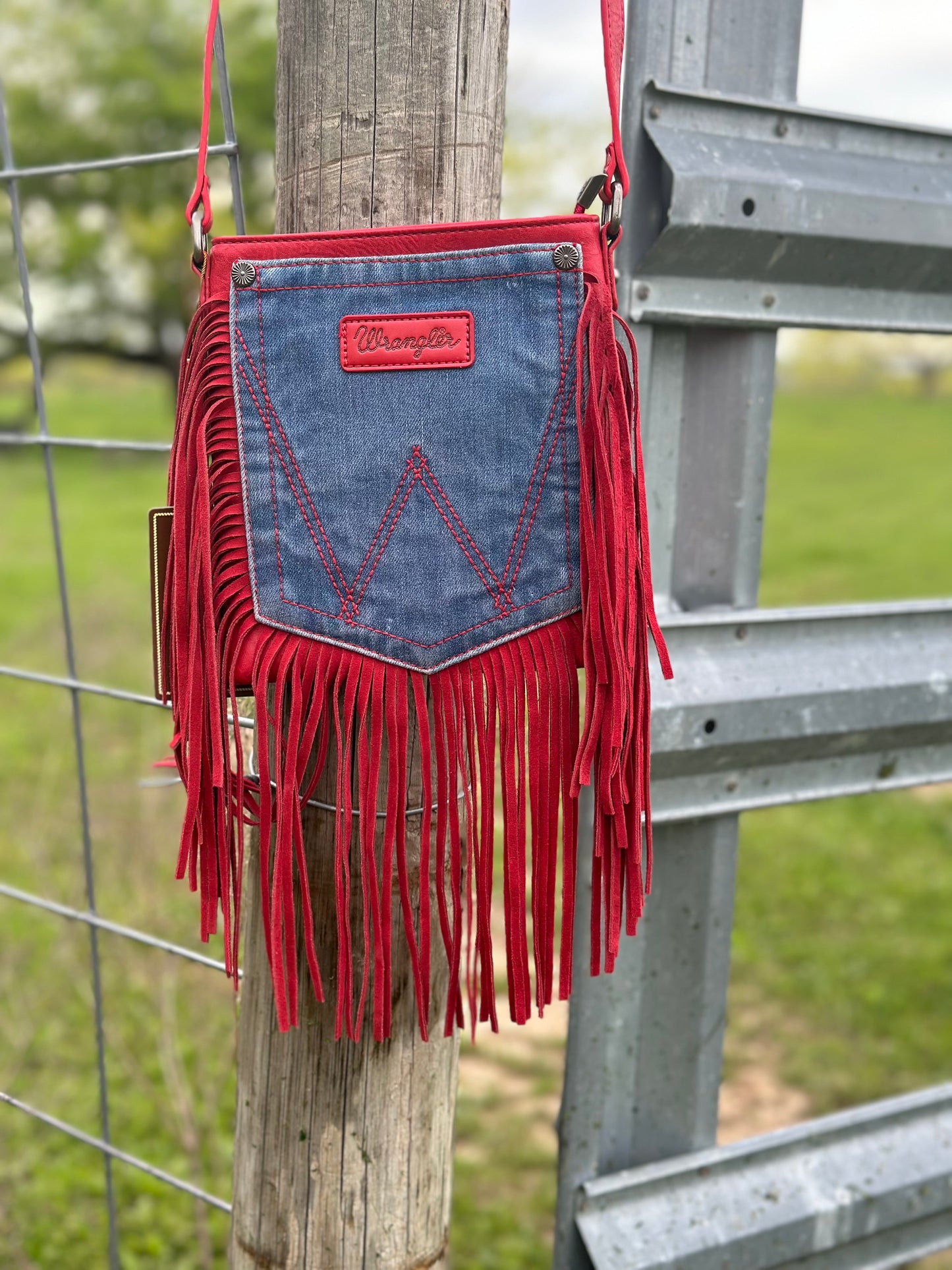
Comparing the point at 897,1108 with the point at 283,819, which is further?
the point at 897,1108

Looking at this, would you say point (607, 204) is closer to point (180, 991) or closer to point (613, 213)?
point (613, 213)

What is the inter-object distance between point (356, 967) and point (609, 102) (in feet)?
2.61

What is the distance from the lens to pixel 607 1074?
1364mm

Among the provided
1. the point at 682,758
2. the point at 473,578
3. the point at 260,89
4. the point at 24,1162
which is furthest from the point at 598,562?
the point at 260,89

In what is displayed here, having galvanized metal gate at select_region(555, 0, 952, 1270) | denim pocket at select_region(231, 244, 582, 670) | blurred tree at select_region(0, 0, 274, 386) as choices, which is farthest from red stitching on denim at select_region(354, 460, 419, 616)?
blurred tree at select_region(0, 0, 274, 386)

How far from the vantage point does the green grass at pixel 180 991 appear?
210 centimetres

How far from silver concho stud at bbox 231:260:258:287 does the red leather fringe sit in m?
0.03

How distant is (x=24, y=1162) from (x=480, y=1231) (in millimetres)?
858

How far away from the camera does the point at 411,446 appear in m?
0.95

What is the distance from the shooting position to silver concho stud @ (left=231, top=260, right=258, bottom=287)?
964 millimetres

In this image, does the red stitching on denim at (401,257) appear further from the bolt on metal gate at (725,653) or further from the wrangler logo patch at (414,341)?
the bolt on metal gate at (725,653)

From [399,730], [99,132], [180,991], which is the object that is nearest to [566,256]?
[399,730]

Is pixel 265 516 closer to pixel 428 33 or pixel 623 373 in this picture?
pixel 623 373

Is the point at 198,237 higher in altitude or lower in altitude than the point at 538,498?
higher
